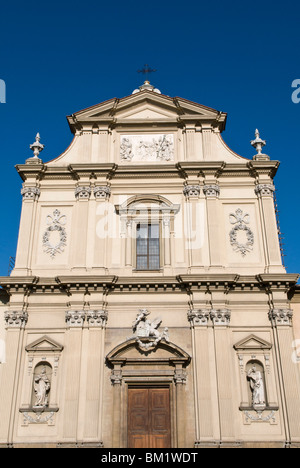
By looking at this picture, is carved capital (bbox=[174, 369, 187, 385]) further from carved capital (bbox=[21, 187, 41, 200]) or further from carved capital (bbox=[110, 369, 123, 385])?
carved capital (bbox=[21, 187, 41, 200])

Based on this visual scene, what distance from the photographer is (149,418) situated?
57.4ft

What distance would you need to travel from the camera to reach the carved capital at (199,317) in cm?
1844

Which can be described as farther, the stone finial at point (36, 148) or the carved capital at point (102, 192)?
the stone finial at point (36, 148)

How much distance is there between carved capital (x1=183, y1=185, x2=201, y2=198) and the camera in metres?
21.0

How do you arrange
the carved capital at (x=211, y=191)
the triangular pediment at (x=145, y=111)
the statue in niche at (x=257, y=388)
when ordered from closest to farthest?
the statue in niche at (x=257, y=388) < the carved capital at (x=211, y=191) < the triangular pediment at (x=145, y=111)

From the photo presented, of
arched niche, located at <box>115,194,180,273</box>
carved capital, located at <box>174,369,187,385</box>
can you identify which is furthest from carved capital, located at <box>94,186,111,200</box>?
carved capital, located at <box>174,369,187,385</box>

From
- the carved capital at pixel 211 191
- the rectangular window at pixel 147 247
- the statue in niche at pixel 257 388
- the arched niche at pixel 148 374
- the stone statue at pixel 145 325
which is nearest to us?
the arched niche at pixel 148 374

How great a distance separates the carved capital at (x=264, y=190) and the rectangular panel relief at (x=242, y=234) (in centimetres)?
64

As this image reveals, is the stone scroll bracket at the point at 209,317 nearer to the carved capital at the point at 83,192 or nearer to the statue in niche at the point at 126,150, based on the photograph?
the carved capital at the point at 83,192

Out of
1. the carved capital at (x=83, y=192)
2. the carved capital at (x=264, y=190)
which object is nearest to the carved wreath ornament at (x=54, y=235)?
the carved capital at (x=83, y=192)

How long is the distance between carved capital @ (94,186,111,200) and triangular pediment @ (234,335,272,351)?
8378mm

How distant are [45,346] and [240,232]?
366 inches

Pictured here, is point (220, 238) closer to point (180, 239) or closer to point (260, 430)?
point (180, 239)

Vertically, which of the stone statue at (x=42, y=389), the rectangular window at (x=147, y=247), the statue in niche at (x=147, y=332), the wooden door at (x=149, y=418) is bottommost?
the wooden door at (x=149, y=418)
